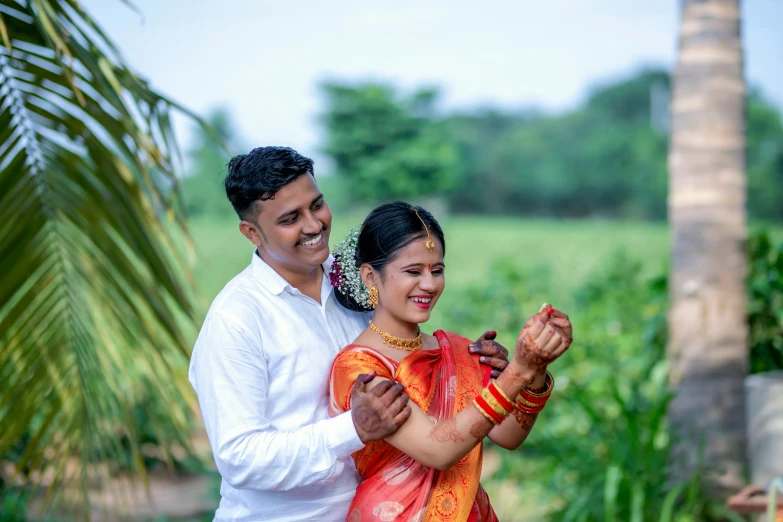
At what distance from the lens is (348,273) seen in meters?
2.44

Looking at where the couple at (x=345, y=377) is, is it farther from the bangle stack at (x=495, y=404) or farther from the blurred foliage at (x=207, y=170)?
the blurred foliage at (x=207, y=170)

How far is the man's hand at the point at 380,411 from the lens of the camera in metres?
2.09

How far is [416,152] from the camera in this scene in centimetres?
1535

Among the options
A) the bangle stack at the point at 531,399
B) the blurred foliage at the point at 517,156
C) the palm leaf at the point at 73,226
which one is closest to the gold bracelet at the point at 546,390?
the bangle stack at the point at 531,399

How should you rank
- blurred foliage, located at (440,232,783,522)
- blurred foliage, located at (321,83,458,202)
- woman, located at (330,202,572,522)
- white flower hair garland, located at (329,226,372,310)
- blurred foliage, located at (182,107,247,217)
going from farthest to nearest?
1. blurred foliage, located at (321,83,458,202)
2. blurred foliage, located at (182,107,247,217)
3. blurred foliage, located at (440,232,783,522)
4. white flower hair garland, located at (329,226,372,310)
5. woman, located at (330,202,572,522)

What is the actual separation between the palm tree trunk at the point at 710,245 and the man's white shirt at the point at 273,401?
265cm

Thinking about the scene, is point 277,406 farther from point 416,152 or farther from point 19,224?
point 416,152

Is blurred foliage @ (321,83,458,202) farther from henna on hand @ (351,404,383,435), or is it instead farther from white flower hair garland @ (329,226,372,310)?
henna on hand @ (351,404,383,435)

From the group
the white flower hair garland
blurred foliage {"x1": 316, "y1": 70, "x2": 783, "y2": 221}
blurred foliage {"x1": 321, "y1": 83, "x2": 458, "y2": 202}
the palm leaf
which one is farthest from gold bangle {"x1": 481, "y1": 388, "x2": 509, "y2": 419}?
blurred foliage {"x1": 321, "y1": 83, "x2": 458, "y2": 202}

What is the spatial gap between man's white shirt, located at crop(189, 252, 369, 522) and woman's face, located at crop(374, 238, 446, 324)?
0.89 feet

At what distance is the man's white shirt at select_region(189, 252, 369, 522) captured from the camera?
2.13 metres

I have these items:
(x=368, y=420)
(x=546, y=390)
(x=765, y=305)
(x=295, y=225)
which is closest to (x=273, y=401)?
(x=368, y=420)

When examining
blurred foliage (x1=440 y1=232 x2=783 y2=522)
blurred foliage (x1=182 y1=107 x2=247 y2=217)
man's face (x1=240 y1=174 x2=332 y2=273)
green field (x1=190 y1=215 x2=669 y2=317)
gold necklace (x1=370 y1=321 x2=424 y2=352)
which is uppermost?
blurred foliage (x1=182 y1=107 x2=247 y2=217)

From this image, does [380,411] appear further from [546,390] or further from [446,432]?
[546,390]
